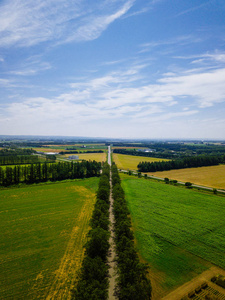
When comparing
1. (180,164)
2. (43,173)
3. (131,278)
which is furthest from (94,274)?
(180,164)

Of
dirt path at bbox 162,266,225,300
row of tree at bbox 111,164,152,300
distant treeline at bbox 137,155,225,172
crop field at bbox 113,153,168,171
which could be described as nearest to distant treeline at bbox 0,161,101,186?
crop field at bbox 113,153,168,171

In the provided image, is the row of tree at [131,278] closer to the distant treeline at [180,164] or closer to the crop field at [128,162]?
the distant treeline at [180,164]

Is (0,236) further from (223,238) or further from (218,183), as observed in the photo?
(218,183)

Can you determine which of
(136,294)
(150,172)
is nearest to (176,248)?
(136,294)

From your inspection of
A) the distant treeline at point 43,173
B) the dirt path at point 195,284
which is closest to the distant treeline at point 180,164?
the distant treeline at point 43,173

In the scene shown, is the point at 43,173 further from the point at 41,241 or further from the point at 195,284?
the point at 195,284
